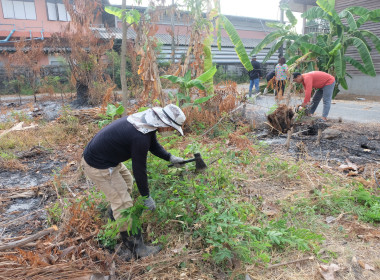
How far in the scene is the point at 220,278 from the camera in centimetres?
238

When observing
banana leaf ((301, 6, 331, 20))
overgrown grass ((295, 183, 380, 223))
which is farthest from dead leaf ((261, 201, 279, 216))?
banana leaf ((301, 6, 331, 20))

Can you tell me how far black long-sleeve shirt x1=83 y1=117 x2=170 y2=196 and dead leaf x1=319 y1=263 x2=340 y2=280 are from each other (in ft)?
5.54

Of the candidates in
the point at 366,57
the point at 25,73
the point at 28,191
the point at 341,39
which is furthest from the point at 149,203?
the point at 25,73

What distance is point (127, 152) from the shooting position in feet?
8.68

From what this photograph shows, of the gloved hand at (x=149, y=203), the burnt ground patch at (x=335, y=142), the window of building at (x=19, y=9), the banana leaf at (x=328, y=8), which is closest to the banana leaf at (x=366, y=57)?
the banana leaf at (x=328, y=8)

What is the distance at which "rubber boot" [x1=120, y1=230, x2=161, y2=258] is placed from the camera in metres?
2.73

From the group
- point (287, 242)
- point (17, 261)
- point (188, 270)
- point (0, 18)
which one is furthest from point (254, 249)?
point (0, 18)

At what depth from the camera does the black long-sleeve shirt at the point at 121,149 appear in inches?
96.7

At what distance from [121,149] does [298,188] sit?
252 cm

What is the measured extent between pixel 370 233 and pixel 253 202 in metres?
1.21

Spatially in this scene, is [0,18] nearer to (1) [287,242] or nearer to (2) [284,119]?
(2) [284,119]

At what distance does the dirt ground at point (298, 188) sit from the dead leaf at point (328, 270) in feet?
0.10

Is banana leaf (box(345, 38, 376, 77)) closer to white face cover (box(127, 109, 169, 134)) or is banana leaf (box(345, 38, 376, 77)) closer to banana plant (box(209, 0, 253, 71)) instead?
banana plant (box(209, 0, 253, 71))

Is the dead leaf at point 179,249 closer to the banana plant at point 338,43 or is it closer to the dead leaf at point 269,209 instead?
the dead leaf at point 269,209
